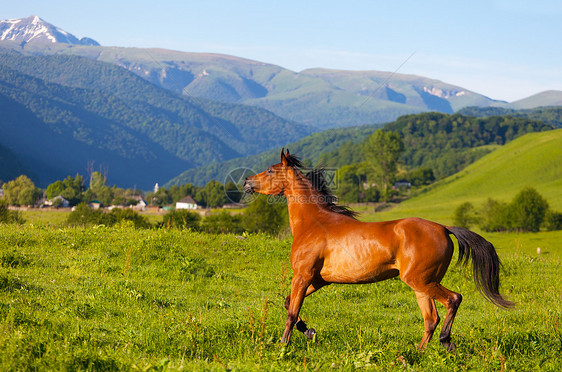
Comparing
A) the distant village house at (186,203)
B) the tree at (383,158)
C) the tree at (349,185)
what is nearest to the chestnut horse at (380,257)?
the tree at (349,185)

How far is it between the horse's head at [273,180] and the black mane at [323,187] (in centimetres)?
13

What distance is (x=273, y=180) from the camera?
9.43 meters

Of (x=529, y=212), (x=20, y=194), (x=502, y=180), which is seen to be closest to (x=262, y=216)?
(x=529, y=212)

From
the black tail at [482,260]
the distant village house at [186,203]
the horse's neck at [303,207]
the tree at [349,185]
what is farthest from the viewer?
the distant village house at [186,203]

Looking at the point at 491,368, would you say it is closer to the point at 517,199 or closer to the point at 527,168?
the point at 517,199

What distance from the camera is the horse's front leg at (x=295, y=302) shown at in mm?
7824

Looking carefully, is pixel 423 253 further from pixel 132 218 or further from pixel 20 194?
pixel 20 194

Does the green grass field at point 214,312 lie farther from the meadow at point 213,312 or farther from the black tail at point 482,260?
the black tail at point 482,260

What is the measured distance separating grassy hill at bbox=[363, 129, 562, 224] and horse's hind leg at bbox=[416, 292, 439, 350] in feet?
408

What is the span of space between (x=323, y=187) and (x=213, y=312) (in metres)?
3.33

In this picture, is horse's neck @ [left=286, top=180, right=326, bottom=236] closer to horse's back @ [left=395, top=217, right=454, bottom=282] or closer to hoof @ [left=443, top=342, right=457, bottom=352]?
horse's back @ [left=395, top=217, right=454, bottom=282]

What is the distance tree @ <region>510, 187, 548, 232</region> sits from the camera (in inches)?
4259

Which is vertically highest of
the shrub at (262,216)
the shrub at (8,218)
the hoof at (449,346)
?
the hoof at (449,346)

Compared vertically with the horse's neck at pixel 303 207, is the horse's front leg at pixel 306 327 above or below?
below
